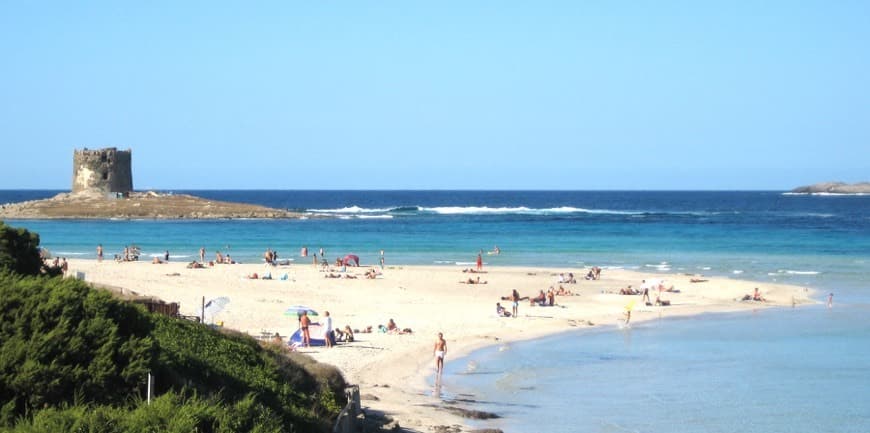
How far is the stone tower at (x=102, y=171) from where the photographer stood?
261 ft

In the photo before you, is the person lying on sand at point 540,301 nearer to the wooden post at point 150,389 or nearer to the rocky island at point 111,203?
the wooden post at point 150,389

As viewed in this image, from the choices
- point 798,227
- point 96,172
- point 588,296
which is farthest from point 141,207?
point 588,296

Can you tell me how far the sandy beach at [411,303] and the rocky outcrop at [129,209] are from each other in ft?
122

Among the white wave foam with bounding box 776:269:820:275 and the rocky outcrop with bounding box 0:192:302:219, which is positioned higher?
the rocky outcrop with bounding box 0:192:302:219

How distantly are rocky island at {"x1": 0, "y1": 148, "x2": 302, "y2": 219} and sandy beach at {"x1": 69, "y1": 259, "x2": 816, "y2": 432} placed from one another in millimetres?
37653

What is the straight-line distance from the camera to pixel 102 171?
8081 cm

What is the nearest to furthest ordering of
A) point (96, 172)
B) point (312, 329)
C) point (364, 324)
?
1. point (312, 329)
2. point (364, 324)
3. point (96, 172)

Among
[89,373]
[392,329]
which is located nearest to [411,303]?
[392,329]

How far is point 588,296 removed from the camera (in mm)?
32781

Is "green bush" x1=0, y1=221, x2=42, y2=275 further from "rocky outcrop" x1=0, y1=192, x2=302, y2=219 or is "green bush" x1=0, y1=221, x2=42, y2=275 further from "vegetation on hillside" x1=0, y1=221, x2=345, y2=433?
"rocky outcrop" x1=0, y1=192, x2=302, y2=219

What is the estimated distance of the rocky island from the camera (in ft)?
252

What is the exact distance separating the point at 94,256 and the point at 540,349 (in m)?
27.8

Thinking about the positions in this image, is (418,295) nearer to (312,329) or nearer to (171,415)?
(312,329)

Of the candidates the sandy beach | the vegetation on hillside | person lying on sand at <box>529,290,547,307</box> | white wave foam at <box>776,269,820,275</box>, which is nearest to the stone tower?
the sandy beach
